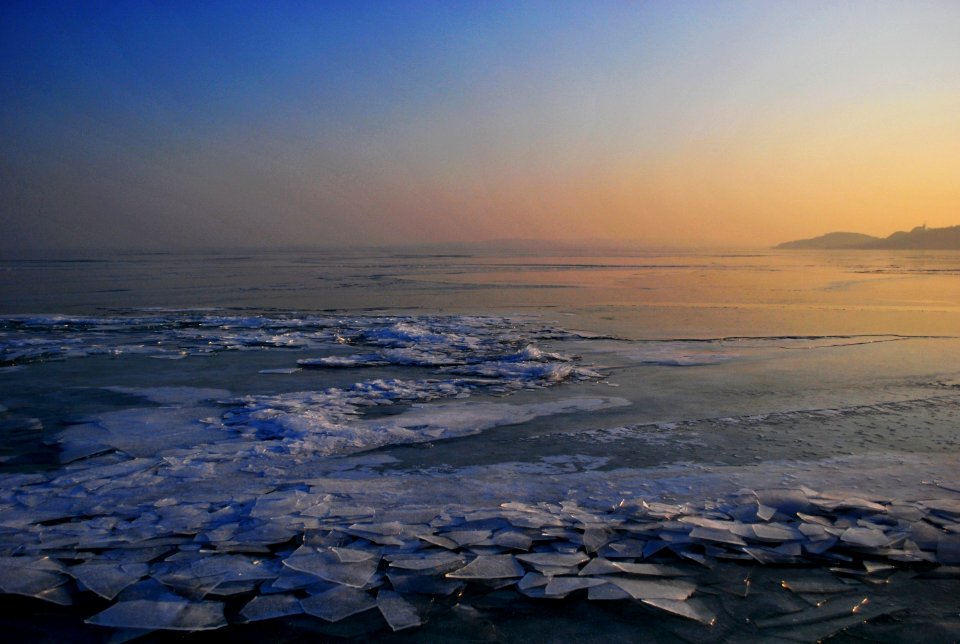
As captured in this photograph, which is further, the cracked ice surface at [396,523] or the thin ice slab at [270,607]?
the cracked ice surface at [396,523]

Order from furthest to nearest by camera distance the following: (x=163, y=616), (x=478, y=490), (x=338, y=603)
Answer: (x=478, y=490)
(x=338, y=603)
(x=163, y=616)

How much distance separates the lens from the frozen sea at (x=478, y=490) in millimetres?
2553

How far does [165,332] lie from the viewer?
33.1ft

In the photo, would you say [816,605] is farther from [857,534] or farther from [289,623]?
[289,623]

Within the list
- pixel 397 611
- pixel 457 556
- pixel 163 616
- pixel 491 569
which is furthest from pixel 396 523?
pixel 163 616

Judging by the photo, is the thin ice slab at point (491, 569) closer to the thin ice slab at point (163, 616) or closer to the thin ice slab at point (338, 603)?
the thin ice slab at point (338, 603)

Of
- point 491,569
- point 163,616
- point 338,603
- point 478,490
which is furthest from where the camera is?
point 478,490

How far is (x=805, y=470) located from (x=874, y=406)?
2122mm

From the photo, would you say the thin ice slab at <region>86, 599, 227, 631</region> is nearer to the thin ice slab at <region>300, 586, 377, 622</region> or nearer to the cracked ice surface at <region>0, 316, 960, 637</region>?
the cracked ice surface at <region>0, 316, 960, 637</region>

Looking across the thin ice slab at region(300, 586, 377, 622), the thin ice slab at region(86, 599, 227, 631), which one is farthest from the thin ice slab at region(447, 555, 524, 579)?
the thin ice slab at region(86, 599, 227, 631)

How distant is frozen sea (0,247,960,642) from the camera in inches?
101

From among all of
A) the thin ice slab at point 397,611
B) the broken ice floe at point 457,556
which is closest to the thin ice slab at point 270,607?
the broken ice floe at point 457,556

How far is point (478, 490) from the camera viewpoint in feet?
12.7

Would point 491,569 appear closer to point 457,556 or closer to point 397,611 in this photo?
point 457,556
